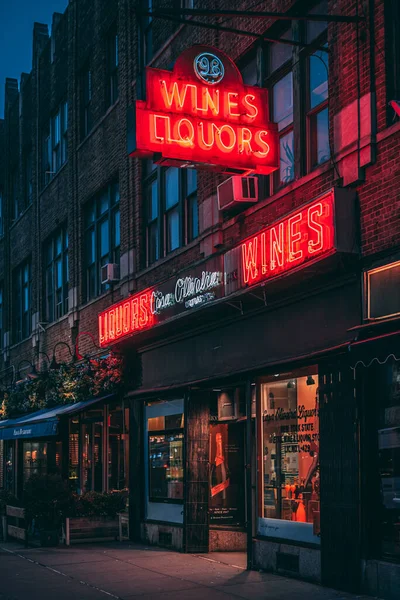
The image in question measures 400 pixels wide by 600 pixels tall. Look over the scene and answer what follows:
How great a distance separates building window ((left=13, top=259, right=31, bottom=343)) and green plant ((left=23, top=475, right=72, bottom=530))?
12.7 metres

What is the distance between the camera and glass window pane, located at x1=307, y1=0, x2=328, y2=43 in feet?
40.8

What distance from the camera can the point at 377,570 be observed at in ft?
33.9

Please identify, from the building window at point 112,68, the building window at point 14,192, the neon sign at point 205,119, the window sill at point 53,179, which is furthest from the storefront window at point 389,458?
the building window at point 14,192

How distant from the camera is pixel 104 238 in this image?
2167cm

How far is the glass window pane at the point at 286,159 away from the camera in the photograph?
13.3 metres

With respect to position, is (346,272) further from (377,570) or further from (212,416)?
(212,416)

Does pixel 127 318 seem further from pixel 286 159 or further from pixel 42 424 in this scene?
pixel 286 159

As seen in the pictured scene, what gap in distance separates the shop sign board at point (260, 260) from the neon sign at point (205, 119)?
1.24 metres

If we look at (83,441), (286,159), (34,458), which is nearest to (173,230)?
(286,159)

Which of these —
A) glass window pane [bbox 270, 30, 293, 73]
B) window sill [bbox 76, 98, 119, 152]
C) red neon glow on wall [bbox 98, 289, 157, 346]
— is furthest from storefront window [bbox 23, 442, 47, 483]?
glass window pane [bbox 270, 30, 293, 73]

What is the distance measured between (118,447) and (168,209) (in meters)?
5.72

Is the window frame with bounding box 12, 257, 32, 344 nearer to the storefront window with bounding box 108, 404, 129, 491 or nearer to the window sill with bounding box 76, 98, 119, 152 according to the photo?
the window sill with bounding box 76, 98, 119, 152

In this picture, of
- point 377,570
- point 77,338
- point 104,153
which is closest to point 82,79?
point 104,153

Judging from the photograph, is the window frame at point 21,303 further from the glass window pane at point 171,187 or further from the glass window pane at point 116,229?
the glass window pane at point 171,187
